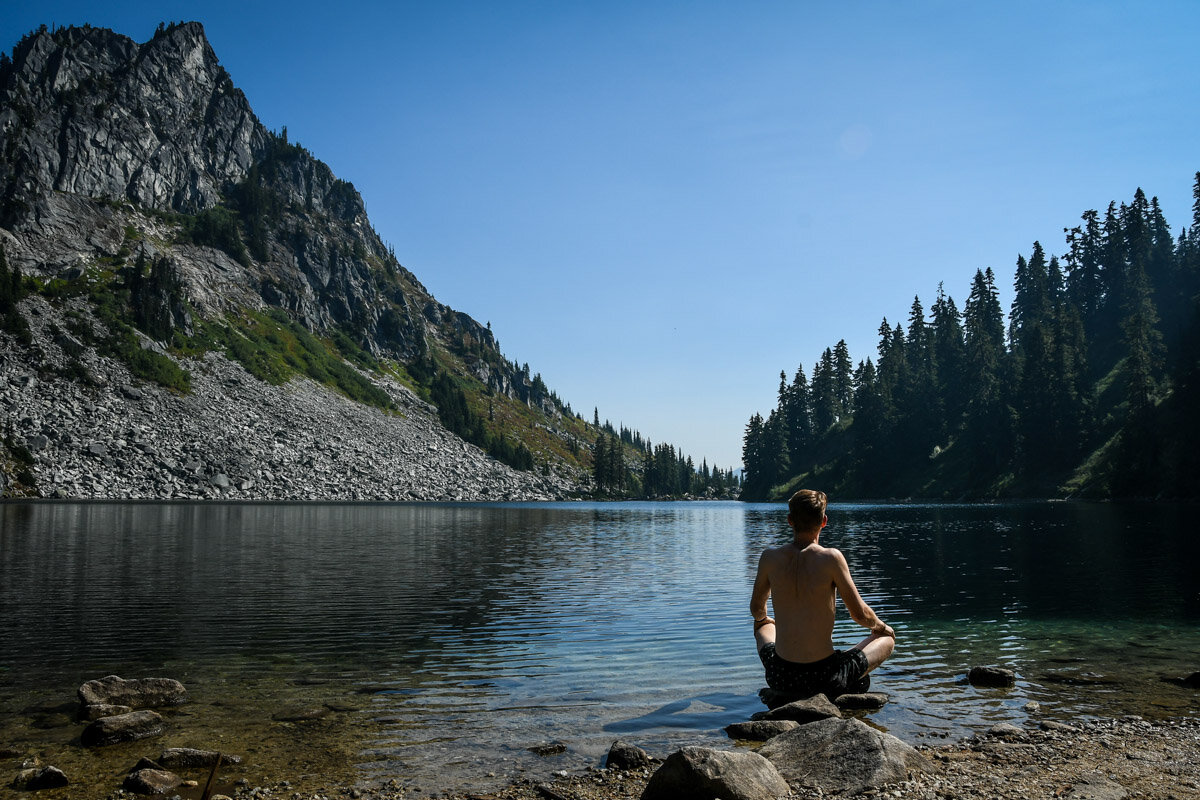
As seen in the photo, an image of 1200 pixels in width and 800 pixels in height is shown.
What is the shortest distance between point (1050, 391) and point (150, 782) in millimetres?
151198

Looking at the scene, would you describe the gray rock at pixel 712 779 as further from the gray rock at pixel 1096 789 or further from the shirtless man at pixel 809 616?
the gray rock at pixel 1096 789

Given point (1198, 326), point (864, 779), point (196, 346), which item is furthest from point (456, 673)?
point (196, 346)

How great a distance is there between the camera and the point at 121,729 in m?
11.9

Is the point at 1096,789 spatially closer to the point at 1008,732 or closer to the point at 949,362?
the point at 1008,732

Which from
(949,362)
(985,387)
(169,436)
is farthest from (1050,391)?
(169,436)

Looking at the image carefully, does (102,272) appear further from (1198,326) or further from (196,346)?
(1198,326)

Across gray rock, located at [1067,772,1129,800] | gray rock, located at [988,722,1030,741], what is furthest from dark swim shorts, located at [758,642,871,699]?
gray rock, located at [1067,772,1129,800]

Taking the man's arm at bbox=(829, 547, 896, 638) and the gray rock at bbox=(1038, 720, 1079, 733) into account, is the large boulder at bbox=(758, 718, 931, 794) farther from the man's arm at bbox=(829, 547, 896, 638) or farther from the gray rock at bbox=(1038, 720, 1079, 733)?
the gray rock at bbox=(1038, 720, 1079, 733)

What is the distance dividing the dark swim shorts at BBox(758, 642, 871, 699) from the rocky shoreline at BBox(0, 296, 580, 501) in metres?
141

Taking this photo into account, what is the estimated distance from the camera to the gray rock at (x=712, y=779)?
8.50 metres

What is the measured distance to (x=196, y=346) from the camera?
601 feet

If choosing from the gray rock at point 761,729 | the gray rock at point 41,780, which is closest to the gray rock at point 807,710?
the gray rock at point 761,729

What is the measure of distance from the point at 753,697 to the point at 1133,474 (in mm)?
110639

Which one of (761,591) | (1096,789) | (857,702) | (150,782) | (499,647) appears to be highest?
(761,591)
